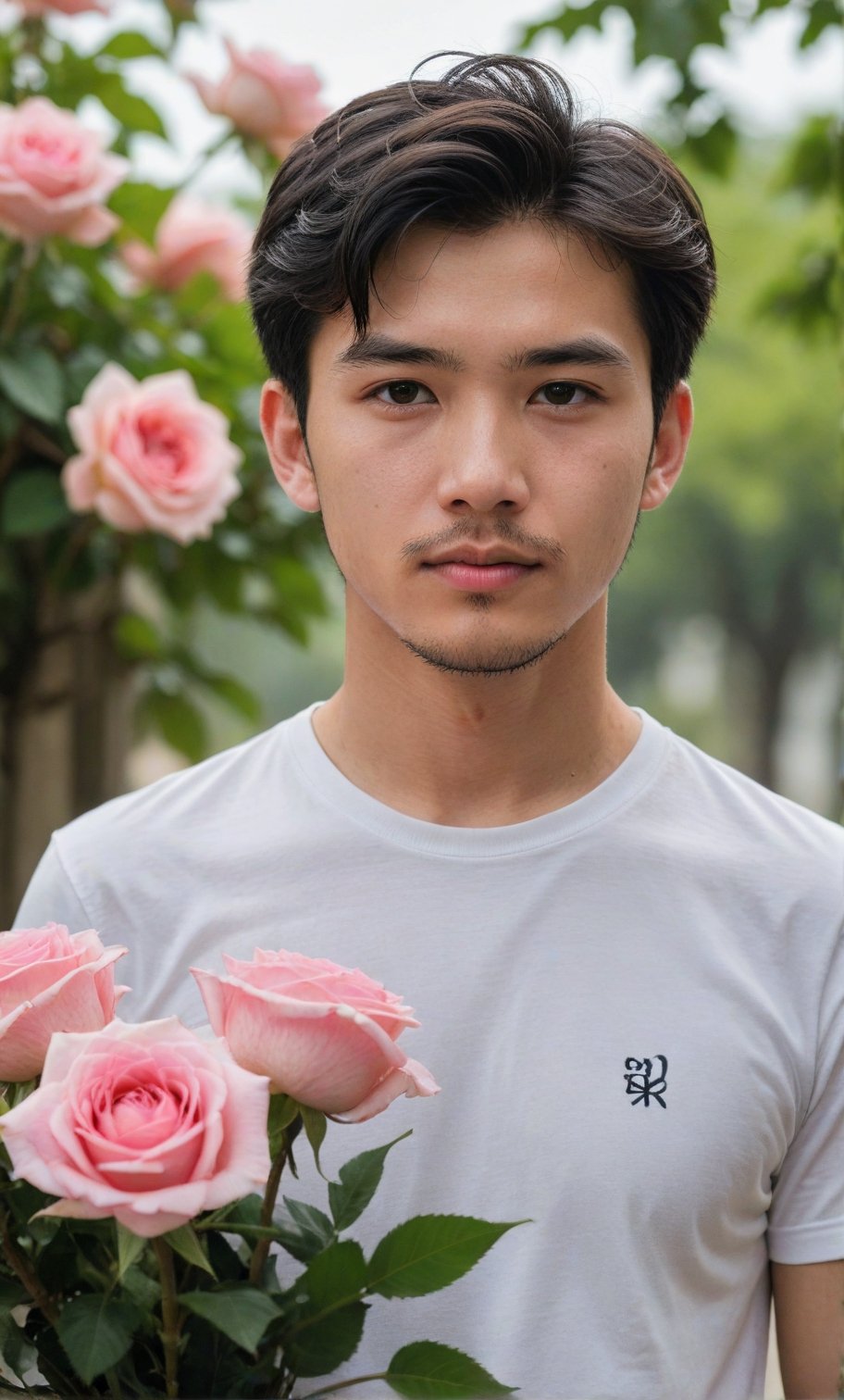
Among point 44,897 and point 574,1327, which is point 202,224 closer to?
point 44,897

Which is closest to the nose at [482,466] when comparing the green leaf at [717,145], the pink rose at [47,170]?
the pink rose at [47,170]

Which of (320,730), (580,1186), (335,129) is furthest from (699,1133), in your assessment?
(335,129)

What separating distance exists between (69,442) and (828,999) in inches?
65.4

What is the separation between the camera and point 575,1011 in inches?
69.2

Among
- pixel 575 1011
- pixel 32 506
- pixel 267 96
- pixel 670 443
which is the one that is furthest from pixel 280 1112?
pixel 267 96

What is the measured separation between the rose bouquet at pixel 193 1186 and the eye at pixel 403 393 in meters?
0.64

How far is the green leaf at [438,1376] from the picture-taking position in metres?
1.27

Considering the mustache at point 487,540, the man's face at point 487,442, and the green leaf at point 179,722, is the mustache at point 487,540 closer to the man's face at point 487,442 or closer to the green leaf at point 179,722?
the man's face at point 487,442

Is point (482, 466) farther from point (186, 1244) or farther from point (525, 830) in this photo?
point (186, 1244)

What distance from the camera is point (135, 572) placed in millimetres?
3285

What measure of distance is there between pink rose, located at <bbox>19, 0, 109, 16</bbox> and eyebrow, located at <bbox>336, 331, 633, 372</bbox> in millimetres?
1428

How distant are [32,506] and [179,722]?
2.09 ft

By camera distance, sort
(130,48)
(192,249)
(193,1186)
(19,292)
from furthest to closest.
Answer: (192,249), (130,48), (19,292), (193,1186)

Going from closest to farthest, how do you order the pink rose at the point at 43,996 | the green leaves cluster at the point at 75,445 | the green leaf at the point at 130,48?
the pink rose at the point at 43,996 < the green leaves cluster at the point at 75,445 < the green leaf at the point at 130,48
